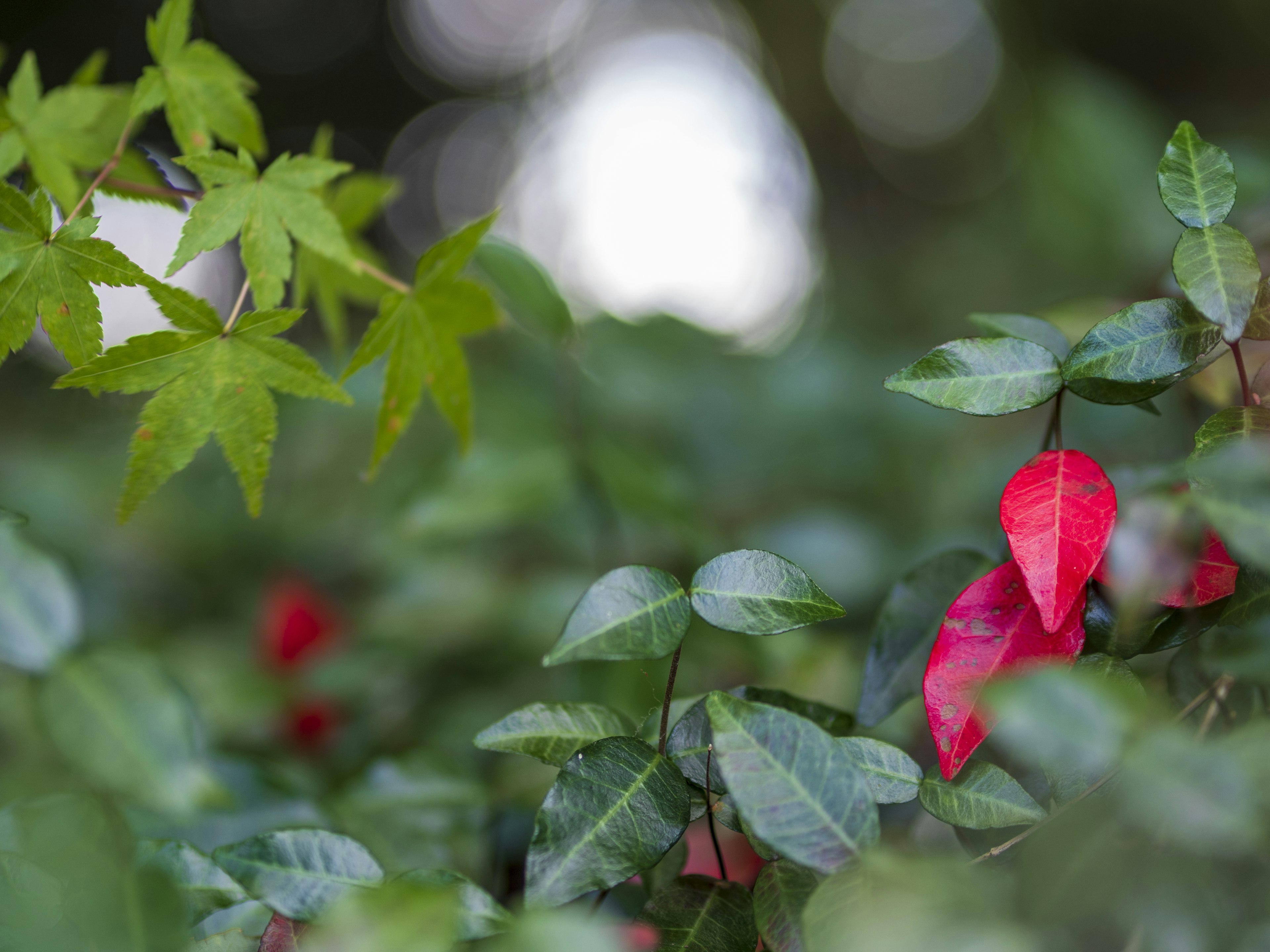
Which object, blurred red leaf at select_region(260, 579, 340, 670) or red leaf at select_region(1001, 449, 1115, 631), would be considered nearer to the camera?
red leaf at select_region(1001, 449, 1115, 631)

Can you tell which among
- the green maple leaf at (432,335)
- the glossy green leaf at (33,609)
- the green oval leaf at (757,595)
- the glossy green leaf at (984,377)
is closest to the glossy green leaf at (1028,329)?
the glossy green leaf at (984,377)

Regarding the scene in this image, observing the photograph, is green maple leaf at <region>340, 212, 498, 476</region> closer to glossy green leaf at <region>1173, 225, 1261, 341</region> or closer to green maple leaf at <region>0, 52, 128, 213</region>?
green maple leaf at <region>0, 52, 128, 213</region>

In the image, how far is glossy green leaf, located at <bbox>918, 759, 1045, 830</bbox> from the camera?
29cm

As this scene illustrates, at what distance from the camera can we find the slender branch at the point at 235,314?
0.41 m

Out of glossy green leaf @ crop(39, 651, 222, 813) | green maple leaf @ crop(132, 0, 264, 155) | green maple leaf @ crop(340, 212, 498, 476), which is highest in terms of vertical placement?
green maple leaf @ crop(132, 0, 264, 155)

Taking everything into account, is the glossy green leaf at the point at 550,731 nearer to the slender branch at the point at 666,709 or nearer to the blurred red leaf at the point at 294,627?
the slender branch at the point at 666,709

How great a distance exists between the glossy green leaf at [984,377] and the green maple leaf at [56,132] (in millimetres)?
459

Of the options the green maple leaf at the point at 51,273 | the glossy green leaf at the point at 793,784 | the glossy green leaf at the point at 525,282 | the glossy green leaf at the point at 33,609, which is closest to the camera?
the glossy green leaf at the point at 793,784

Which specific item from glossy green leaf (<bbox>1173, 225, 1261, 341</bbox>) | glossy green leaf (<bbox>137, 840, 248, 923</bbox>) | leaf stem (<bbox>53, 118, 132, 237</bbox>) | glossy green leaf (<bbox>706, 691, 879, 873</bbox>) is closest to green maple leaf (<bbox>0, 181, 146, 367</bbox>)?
leaf stem (<bbox>53, 118, 132, 237</bbox>)

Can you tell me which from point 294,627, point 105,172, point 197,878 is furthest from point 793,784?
point 294,627

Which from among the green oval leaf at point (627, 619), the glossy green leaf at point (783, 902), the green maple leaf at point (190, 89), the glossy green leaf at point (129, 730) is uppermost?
the green maple leaf at point (190, 89)

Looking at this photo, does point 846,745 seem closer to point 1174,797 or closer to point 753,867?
point 1174,797

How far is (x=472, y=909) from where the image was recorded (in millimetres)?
306

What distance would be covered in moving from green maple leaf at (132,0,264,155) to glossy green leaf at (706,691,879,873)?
413 mm
